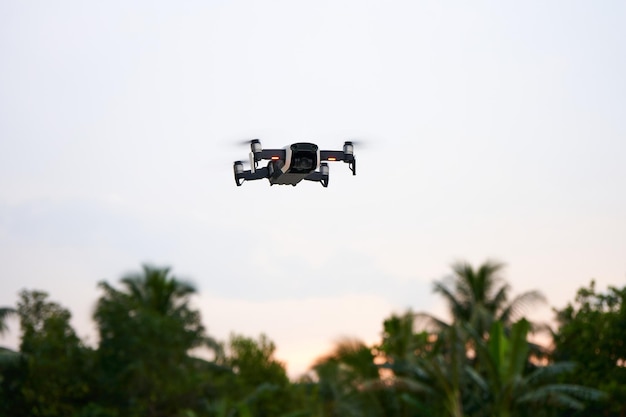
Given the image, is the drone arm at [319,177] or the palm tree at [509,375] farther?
the palm tree at [509,375]

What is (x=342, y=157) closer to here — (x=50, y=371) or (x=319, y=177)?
(x=319, y=177)

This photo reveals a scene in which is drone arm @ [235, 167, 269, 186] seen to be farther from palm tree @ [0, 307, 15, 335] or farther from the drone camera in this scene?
palm tree @ [0, 307, 15, 335]

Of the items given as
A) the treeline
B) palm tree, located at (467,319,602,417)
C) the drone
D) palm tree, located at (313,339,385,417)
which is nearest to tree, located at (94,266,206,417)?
the treeline

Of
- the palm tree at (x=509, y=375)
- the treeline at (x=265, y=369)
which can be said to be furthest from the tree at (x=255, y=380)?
the palm tree at (x=509, y=375)

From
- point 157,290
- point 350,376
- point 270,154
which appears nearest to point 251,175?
point 270,154

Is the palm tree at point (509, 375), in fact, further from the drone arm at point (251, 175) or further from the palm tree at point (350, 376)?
the drone arm at point (251, 175)
